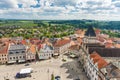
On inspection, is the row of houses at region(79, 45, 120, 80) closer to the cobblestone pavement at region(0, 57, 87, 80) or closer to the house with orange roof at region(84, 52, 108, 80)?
the house with orange roof at region(84, 52, 108, 80)

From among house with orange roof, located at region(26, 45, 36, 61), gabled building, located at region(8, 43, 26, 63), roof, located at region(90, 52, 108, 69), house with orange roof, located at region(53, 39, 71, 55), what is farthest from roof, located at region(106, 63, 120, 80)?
house with orange roof, located at region(53, 39, 71, 55)

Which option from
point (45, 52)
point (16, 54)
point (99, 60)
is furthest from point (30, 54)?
point (99, 60)

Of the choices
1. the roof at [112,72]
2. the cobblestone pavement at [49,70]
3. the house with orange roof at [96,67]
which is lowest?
the cobblestone pavement at [49,70]

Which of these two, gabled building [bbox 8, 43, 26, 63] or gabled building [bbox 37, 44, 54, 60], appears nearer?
gabled building [bbox 8, 43, 26, 63]

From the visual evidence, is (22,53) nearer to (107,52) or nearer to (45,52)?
(45,52)

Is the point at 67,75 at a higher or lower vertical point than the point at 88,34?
lower

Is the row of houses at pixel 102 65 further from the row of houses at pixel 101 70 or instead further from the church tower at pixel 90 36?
the church tower at pixel 90 36

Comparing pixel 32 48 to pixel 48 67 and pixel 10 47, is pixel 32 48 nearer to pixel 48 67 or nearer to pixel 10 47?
pixel 10 47

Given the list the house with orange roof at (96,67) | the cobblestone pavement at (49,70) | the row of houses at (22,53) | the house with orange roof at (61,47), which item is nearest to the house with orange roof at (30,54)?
the row of houses at (22,53)

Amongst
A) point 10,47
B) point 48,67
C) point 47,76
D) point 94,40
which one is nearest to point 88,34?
point 94,40
